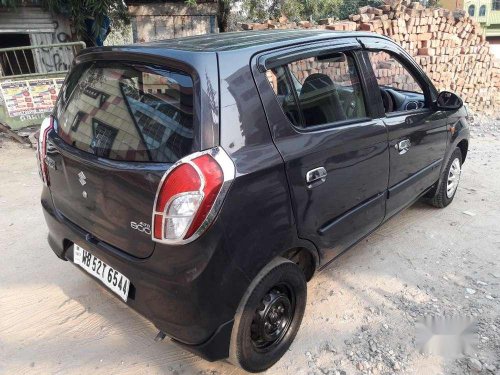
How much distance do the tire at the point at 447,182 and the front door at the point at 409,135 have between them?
25 cm

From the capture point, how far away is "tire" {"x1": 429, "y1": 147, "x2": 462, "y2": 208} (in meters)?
3.81

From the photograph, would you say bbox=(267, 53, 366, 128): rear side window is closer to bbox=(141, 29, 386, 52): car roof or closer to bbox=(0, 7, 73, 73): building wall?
bbox=(141, 29, 386, 52): car roof

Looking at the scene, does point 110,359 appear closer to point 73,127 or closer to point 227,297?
point 227,297

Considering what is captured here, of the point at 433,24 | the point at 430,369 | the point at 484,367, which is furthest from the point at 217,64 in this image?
the point at 433,24

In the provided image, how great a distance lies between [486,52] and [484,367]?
355 inches

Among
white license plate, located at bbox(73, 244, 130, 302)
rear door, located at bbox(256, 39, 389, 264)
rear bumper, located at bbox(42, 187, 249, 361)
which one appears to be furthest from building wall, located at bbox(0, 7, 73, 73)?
rear bumper, located at bbox(42, 187, 249, 361)

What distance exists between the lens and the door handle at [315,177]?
2.08 m

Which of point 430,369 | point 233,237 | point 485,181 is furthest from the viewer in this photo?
point 485,181

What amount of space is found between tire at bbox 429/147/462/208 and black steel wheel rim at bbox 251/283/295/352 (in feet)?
7.58

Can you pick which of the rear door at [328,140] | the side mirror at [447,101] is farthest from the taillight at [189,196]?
the side mirror at [447,101]

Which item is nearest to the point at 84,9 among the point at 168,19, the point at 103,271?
the point at 168,19

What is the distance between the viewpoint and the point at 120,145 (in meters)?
1.88

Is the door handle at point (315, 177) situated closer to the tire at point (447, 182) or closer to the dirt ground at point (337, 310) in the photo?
the dirt ground at point (337, 310)

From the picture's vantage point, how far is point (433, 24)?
8.13 meters
